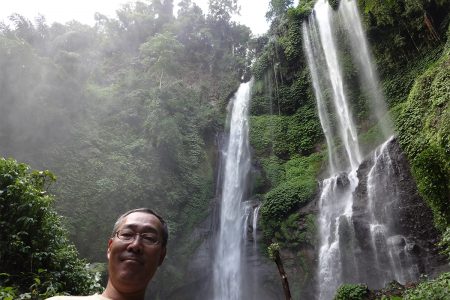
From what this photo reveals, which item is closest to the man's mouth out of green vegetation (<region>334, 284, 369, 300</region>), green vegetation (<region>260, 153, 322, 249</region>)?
green vegetation (<region>334, 284, 369, 300</region>)

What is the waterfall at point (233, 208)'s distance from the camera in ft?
56.3

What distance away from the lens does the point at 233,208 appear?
19.5 meters

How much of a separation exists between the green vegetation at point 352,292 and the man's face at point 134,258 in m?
9.30

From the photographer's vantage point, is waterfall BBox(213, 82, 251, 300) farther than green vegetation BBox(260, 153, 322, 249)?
Yes

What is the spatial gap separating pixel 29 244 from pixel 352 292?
8.24 meters

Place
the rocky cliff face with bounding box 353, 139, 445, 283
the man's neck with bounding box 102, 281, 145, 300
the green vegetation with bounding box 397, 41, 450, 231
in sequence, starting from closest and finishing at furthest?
the man's neck with bounding box 102, 281, 145, 300 < the green vegetation with bounding box 397, 41, 450, 231 < the rocky cliff face with bounding box 353, 139, 445, 283

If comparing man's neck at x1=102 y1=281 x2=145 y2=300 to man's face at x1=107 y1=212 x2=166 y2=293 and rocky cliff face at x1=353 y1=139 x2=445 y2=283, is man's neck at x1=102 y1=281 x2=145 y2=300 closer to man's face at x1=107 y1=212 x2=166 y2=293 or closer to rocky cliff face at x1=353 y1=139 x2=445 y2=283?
man's face at x1=107 y1=212 x2=166 y2=293

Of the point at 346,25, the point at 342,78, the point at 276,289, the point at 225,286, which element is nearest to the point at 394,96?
the point at 342,78

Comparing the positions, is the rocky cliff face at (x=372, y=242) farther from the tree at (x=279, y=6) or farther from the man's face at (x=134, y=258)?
the tree at (x=279, y=6)

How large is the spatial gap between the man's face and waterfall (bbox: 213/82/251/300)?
1599 cm

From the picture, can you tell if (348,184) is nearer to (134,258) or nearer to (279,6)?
(134,258)

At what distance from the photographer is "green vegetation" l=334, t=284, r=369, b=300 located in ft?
31.8

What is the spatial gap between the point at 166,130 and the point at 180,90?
136 inches

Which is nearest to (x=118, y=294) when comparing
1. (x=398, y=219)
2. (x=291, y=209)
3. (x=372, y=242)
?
(x=398, y=219)
